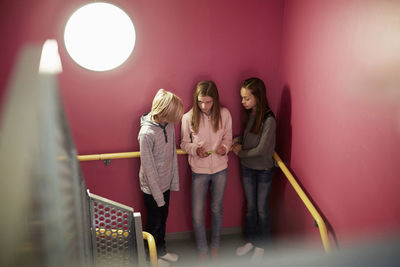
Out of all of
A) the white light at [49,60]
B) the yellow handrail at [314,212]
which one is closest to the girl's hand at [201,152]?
the yellow handrail at [314,212]

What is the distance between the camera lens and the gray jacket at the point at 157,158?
252 cm

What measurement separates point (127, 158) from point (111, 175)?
0.21m

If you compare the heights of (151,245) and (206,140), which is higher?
(206,140)

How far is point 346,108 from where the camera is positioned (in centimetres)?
199

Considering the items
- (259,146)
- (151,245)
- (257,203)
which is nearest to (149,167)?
(151,245)

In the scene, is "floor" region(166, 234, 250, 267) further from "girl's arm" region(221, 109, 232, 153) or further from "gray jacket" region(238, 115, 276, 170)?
"girl's arm" region(221, 109, 232, 153)

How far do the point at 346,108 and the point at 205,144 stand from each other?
120 cm

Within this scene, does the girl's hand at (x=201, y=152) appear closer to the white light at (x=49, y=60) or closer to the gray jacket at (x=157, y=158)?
the gray jacket at (x=157, y=158)

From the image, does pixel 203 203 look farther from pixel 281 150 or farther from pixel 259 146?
pixel 281 150

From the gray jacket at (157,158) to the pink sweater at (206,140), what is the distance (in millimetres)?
168

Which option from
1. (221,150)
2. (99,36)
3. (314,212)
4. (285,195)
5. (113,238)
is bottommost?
(285,195)

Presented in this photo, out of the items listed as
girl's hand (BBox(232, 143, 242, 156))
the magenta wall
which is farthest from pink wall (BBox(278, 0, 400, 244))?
girl's hand (BBox(232, 143, 242, 156))

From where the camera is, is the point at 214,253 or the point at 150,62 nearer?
the point at 150,62

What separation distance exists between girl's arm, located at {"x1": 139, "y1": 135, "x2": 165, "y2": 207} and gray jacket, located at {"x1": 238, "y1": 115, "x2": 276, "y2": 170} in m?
0.76
